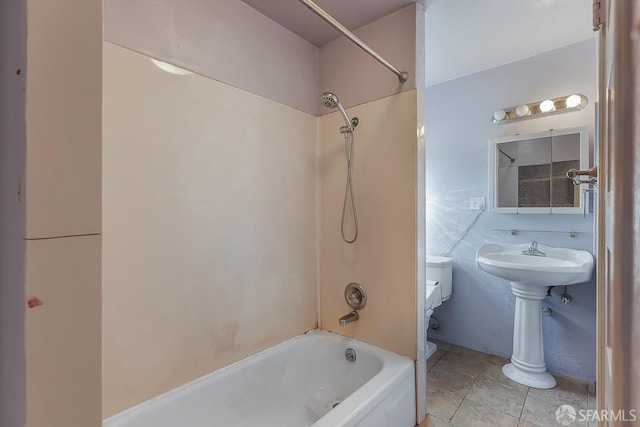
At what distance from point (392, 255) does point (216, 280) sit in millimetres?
960

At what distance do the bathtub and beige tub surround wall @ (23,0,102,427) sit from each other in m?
0.96

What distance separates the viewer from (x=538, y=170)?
7.06 feet

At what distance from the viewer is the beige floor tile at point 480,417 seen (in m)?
1.63

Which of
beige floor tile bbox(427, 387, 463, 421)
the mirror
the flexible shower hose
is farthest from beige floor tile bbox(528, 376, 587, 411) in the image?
the flexible shower hose

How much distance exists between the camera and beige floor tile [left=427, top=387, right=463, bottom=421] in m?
1.72

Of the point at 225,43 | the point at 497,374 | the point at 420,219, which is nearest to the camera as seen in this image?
the point at 225,43

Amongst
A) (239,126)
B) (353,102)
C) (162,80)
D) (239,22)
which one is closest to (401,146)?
(353,102)

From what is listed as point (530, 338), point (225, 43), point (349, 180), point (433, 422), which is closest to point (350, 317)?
point (433, 422)

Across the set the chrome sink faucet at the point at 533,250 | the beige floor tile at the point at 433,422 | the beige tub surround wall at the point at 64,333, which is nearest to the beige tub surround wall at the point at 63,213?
the beige tub surround wall at the point at 64,333

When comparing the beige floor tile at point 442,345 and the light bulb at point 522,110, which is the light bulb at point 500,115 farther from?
the beige floor tile at point 442,345

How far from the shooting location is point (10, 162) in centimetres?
31

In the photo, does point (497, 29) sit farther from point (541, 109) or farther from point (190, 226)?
point (190, 226)

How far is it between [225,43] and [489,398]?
2558 millimetres

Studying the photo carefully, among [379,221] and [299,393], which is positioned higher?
[379,221]
